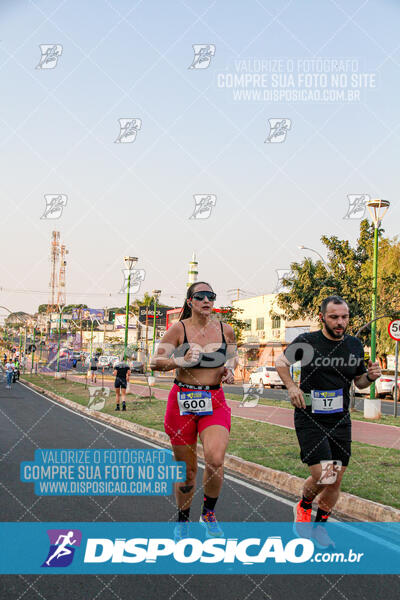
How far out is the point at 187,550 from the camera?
14.9 ft

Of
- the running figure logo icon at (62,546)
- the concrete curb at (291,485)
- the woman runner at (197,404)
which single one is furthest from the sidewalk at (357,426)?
the running figure logo icon at (62,546)

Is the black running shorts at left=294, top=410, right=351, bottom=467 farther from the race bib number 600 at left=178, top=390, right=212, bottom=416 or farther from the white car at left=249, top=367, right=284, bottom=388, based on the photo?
the white car at left=249, top=367, right=284, bottom=388

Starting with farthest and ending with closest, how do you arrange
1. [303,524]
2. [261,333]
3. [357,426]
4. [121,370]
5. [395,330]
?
[261,333]
[121,370]
[395,330]
[357,426]
[303,524]

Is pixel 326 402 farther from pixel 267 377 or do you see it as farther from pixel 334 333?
pixel 267 377

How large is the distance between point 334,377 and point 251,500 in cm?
242

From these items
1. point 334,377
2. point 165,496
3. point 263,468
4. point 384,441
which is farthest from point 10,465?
point 384,441

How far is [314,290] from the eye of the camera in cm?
3212

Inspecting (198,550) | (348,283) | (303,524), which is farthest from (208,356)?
(348,283)

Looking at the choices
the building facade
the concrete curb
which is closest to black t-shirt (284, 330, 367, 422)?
the concrete curb

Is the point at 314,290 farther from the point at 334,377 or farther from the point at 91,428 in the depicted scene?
the point at 334,377

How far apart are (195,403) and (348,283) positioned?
2723 centimetres

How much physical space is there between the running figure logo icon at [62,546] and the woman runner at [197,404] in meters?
0.80

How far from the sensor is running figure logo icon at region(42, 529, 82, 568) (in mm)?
4363

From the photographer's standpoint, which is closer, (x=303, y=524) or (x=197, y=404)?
(x=197, y=404)
